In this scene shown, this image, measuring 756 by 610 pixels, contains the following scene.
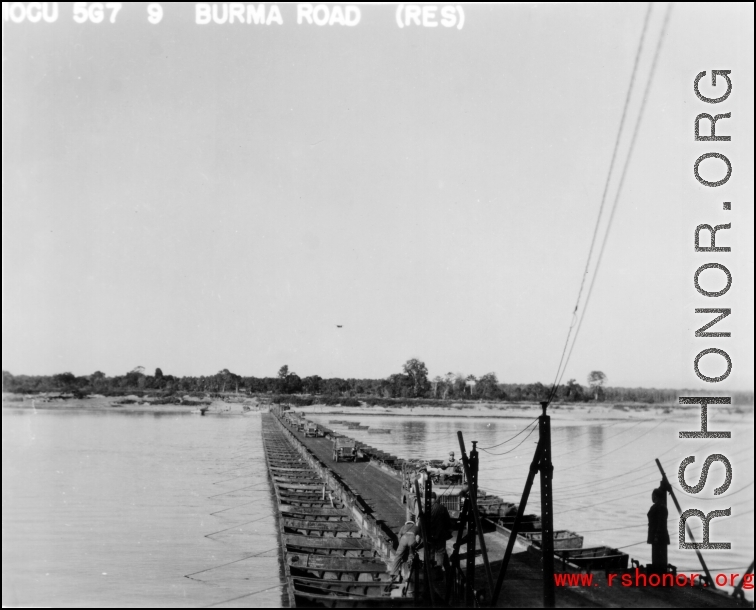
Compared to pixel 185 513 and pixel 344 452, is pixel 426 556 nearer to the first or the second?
pixel 185 513

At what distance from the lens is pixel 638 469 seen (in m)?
53.1

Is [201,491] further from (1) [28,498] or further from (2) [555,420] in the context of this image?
(2) [555,420]

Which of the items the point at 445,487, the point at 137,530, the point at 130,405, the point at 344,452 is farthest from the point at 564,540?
the point at 130,405

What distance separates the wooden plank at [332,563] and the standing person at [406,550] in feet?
6.81

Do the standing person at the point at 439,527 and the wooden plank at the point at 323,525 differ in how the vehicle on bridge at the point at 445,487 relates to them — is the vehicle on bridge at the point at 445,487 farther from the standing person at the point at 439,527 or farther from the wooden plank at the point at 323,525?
the standing person at the point at 439,527

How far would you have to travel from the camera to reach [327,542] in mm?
20641

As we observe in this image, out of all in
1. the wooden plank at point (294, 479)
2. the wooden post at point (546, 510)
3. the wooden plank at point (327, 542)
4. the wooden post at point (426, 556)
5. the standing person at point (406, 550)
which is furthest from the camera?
the wooden plank at point (294, 479)

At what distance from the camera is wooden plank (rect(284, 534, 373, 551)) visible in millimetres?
19891

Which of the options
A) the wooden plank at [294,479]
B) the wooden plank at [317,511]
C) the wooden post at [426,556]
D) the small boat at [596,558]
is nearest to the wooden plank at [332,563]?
the wooden post at [426,556]

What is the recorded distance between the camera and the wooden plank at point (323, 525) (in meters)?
22.8

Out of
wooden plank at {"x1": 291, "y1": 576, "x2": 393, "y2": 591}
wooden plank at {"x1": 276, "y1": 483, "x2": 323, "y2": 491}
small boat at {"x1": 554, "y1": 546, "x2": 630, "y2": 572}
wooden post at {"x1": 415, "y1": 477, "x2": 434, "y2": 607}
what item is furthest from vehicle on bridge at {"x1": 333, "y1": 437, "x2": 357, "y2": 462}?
wooden post at {"x1": 415, "y1": 477, "x2": 434, "y2": 607}

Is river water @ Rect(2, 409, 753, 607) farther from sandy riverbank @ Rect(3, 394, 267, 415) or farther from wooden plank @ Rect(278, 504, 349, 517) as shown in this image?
sandy riverbank @ Rect(3, 394, 267, 415)

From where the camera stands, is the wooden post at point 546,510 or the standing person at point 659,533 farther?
the standing person at point 659,533

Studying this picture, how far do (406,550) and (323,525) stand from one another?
8.83 metres
